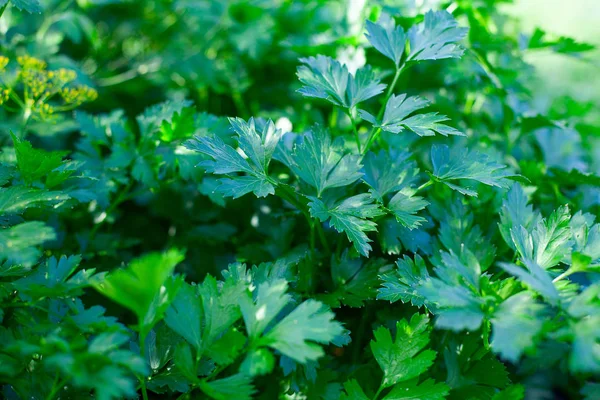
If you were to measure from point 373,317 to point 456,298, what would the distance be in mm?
361

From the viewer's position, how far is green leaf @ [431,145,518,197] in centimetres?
87

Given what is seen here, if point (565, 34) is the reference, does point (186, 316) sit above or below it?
above

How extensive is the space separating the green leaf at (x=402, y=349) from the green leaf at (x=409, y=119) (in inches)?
12.2

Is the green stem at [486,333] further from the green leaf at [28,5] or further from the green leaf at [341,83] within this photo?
the green leaf at [28,5]

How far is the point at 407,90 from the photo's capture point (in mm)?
1454

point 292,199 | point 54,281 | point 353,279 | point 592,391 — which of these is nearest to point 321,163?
point 292,199

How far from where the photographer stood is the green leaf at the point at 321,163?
34.7 inches

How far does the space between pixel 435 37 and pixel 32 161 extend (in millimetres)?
760

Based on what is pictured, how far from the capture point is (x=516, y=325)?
0.64 m

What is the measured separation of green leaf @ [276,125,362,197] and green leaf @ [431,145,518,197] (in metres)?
0.15

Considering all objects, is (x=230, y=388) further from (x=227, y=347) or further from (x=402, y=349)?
(x=402, y=349)

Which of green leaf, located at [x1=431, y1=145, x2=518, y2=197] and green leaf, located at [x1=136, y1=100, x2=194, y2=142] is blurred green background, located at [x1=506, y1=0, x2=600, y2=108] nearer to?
green leaf, located at [x1=431, y1=145, x2=518, y2=197]

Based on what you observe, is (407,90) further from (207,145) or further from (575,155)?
(207,145)

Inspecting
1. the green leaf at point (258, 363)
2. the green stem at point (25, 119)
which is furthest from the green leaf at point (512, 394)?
the green stem at point (25, 119)
